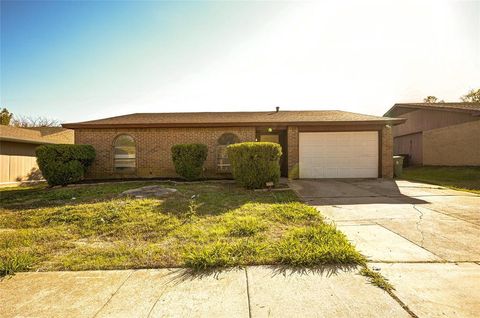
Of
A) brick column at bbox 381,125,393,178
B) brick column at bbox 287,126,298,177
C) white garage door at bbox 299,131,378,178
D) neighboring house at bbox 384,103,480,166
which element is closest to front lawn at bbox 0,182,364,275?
brick column at bbox 287,126,298,177

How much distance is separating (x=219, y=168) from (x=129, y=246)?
27.4ft

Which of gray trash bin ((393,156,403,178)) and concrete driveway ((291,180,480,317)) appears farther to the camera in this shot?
gray trash bin ((393,156,403,178))

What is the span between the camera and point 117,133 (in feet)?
38.9

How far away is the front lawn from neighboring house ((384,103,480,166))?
15680 millimetres

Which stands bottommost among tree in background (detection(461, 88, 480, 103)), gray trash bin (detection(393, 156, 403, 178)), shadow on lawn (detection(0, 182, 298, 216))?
shadow on lawn (detection(0, 182, 298, 216))

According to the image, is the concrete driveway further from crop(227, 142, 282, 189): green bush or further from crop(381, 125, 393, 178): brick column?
crop(381, 125, 393, 178): brick column

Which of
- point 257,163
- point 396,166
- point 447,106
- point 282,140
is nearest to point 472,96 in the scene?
point 447,106

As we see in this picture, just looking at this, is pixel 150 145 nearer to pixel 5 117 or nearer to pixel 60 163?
pixel 60 163

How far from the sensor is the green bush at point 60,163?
946cm

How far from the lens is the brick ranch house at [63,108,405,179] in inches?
456

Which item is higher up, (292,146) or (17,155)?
(292,146)

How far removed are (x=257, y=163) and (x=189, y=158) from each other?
141 inches

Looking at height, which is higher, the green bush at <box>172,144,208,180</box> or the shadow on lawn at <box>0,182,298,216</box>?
the green bush at <box>172,144,208,180</box>

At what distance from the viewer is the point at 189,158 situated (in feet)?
33.8
